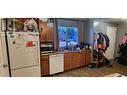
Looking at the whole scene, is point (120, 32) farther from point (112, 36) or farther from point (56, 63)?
point (56, 63)

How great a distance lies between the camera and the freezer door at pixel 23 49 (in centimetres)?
137

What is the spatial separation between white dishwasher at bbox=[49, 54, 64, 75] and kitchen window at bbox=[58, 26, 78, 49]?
28cm

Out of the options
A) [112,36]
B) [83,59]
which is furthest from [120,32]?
[83,59]

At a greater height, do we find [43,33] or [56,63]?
[43,33]

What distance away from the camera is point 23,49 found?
1468 mm

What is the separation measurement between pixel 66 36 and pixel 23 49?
107 centimetres

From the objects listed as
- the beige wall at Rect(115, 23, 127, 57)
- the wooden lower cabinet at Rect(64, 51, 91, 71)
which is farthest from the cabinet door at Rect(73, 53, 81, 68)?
the beige wall at Rect(115, 23, 127, 57)

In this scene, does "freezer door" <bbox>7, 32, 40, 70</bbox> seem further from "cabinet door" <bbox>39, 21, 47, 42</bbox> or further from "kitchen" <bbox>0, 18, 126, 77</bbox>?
"cabinet door" <bbox>39, 21, 47, 42</bbox>

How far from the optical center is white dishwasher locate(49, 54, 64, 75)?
2.37 m

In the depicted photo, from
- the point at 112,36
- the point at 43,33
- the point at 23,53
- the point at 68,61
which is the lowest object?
the point at 68,61

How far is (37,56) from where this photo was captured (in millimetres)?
1645

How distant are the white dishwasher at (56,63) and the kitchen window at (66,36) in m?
0.28

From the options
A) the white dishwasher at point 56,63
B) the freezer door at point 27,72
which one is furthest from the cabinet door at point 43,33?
the freezer door at point 27,72
